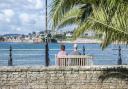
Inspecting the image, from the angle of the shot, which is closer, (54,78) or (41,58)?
(54,78)

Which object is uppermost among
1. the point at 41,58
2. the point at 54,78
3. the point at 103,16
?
the point at 103,16

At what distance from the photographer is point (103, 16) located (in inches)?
501

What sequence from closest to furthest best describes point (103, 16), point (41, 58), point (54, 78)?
point (103, 16)
point (54, 78)
point (41, 58)

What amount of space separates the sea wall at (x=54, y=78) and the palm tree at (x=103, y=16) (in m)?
3.22

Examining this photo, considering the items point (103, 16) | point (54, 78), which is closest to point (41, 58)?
point (54, 78)

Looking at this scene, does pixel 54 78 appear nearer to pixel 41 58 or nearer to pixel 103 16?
pixel 41 58

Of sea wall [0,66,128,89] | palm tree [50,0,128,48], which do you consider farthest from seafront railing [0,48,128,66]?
palm tree [50,0,128,48]

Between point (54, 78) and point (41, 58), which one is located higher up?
point (41, 58)

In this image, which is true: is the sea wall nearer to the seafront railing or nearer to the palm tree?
the seafront railing

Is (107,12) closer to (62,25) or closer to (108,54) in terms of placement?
(62,25)

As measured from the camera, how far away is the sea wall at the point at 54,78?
17609 millimetres

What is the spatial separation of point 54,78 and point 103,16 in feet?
18.0

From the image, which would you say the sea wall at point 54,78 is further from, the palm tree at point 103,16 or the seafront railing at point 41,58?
the palm tree at point 103,16

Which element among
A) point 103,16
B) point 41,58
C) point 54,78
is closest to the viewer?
point 103,16
